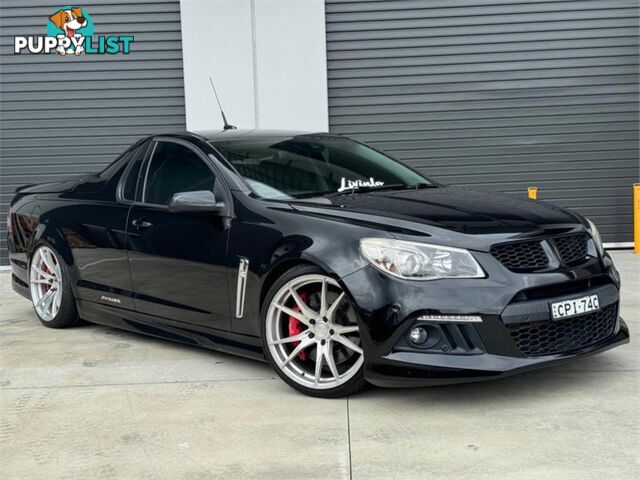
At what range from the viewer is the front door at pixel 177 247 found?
17.1ft

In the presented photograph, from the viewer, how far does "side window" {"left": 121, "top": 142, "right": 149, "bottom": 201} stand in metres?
6.06

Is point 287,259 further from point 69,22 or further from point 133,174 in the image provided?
point 69,22

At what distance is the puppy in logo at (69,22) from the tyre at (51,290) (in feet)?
15.3

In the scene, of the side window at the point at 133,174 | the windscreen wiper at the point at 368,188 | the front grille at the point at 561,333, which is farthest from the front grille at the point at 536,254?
the side window at the point at 133,174

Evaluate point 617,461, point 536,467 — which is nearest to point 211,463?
point 536,467

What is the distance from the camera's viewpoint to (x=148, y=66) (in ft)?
35.6

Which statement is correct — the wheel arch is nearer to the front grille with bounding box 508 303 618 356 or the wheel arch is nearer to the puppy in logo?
the front grille with bounding box 508 303 618 356

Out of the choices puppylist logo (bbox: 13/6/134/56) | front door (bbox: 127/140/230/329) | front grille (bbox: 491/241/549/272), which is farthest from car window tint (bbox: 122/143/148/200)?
puppylist logo (bbox: 13/6/134/56)

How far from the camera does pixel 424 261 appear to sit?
430 cm

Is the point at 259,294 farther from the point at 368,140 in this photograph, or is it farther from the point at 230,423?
the point at 368,140

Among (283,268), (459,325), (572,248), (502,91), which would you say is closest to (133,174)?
(283,268)

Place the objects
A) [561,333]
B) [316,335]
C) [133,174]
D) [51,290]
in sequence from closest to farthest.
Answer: [561,333]
[316,335]
[133,174]
[51,290]

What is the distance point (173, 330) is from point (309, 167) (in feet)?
4.28

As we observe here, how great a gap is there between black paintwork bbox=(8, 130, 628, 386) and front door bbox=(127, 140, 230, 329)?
10mm
